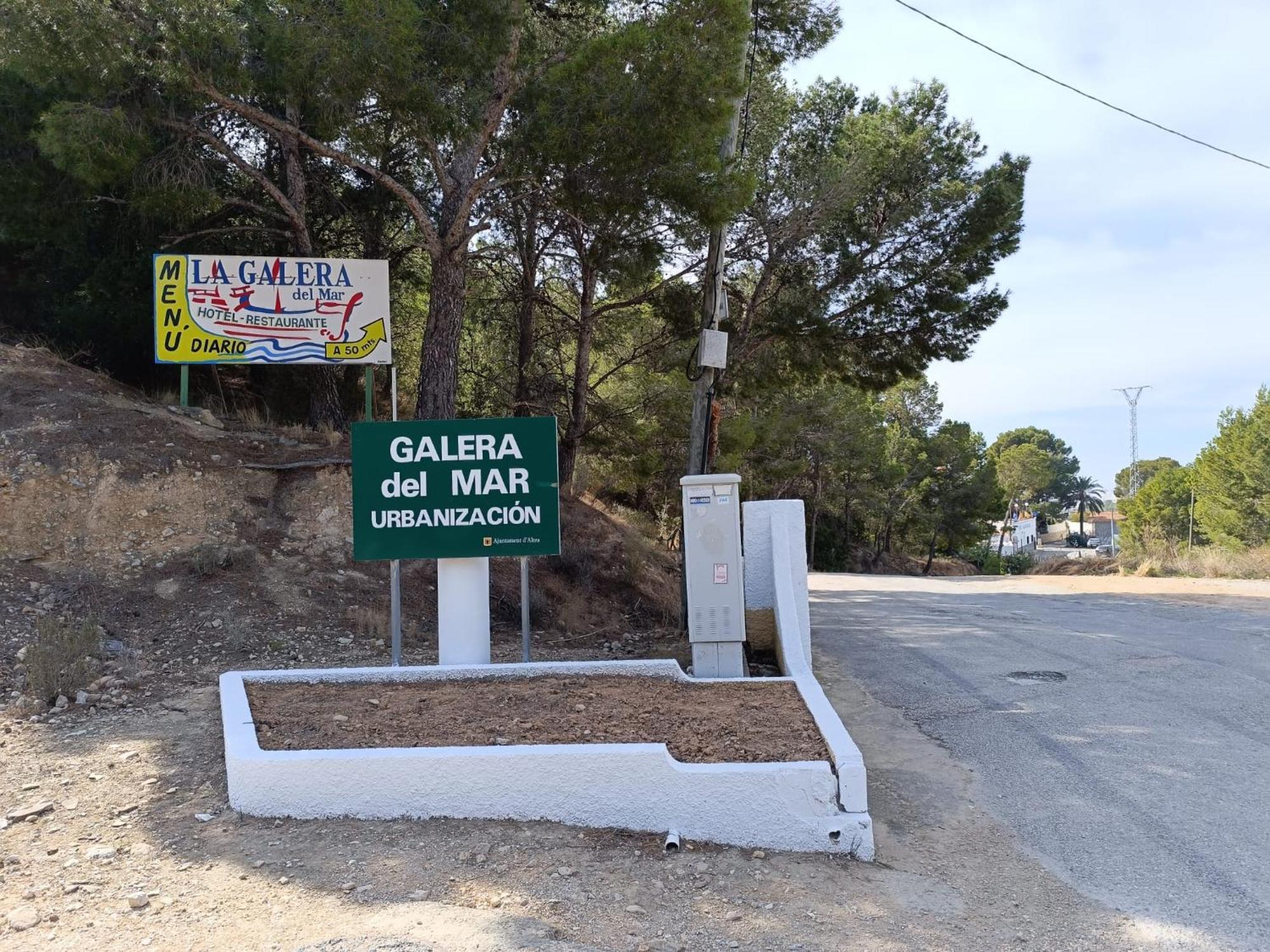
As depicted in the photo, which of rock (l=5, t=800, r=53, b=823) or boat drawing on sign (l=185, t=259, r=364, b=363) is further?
boat drawing on sign (l=185, t=259, r=364, b=363)

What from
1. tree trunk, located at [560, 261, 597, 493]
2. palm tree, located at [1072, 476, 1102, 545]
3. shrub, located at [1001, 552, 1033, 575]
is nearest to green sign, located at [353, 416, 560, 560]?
tree trunk, located at [560, 261, 597, 493]

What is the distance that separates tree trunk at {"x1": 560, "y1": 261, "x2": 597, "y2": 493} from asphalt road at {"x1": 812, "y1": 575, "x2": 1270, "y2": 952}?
5620mm

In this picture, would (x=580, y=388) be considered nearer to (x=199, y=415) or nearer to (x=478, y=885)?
(x=199, y=415)

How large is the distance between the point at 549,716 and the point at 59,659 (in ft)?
13.5

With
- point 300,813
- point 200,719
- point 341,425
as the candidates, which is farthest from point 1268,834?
point 341,425

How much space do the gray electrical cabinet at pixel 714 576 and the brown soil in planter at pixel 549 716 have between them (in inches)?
23.5

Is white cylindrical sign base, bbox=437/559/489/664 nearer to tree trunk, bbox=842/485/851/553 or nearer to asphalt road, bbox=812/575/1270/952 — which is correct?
asphalt road, bbox=812/575/1270/952

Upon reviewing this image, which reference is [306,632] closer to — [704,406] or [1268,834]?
[704,406]

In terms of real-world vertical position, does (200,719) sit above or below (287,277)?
below

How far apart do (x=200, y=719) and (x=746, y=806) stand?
4241mm

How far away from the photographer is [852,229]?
15.5 m

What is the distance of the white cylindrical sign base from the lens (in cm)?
828

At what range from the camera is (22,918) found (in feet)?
13.7

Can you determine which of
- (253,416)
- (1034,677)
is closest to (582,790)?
Answer: (1034,677)
